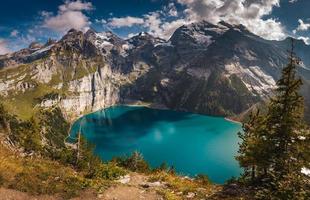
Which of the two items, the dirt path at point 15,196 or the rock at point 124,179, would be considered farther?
the rock at point 124,179

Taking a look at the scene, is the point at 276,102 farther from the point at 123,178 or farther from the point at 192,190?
the point at 123,178

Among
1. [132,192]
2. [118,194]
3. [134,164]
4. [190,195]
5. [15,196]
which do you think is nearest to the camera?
[15,196]

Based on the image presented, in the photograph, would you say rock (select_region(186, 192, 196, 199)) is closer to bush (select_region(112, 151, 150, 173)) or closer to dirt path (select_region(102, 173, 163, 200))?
dirt path (select_region(102, 173, 163, 200))

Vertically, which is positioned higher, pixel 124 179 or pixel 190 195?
pixel 190 195

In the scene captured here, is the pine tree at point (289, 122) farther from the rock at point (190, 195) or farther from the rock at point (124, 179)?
the rock at point (124, 179)

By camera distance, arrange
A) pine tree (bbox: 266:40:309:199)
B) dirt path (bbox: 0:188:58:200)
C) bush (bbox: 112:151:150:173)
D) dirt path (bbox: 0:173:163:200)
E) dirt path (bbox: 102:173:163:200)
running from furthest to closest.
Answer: bush (bbox: 112:151:150:173), pine tree (bbox: 266:40:309:199), dirt path (bbox: 102:173:163:200), dirt path (bbox: 0:173:163:200), dirt path (bbox: 0:188:58:200)

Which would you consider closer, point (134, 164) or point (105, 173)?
point (105, 173)

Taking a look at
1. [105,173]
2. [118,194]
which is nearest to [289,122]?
[118,194]

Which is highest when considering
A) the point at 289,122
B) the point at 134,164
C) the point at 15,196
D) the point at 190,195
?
the point at 289,122

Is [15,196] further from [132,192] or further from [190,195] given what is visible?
[190,195]

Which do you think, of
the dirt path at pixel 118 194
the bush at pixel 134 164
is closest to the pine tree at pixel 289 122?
the dirt path at pixel 118 194

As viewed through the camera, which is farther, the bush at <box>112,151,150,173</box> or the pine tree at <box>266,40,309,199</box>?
the bush at <box>112,151,150,173</box>

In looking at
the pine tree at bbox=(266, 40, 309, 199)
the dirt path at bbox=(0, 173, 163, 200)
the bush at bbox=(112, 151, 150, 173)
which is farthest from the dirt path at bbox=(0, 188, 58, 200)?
the bush at bbox=(112, 151, 150, 173)
